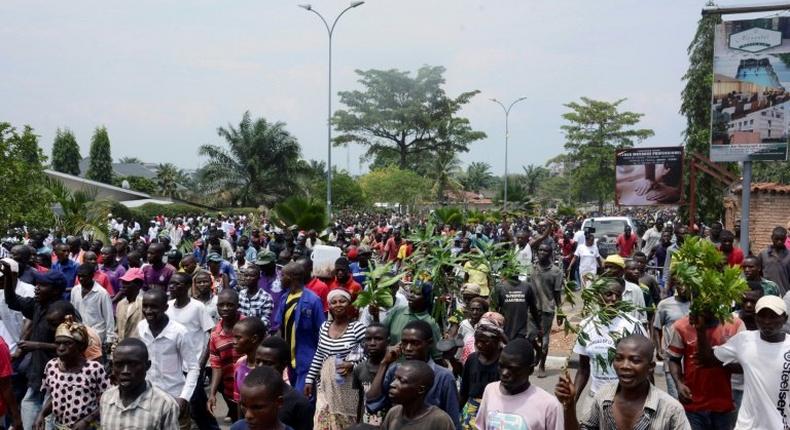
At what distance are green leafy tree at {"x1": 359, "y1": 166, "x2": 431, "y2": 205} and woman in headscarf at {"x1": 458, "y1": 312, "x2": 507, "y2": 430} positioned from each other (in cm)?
4520

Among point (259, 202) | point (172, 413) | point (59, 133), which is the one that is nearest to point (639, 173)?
point (172, 413)

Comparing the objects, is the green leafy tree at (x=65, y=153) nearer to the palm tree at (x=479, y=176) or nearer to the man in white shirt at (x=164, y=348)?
the palm tree at (x=479, y=176)

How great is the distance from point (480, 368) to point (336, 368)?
3.95 feet

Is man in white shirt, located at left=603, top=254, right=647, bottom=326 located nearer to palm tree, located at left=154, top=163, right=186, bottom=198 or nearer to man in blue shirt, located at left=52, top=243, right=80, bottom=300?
man in blue shirt, located at left=52, top=243, right=80, bottom=300

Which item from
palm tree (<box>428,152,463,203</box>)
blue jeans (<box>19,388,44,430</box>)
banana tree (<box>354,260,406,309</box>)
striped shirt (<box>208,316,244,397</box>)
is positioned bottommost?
blue jeans (<box>19,388,44,430</box>)

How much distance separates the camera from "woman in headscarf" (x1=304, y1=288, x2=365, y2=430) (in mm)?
5621

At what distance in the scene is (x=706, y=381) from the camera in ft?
17.3

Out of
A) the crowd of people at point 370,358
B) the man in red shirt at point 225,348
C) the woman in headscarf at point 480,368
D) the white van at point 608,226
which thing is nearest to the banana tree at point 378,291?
the crowd of people at point 370,358

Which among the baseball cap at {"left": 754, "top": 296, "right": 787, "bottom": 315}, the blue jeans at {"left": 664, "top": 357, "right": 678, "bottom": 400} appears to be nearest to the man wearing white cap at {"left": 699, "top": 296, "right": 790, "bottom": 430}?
the baseball cap at {"left": 754, "top": 296, "right": 787, "bottom": 315}

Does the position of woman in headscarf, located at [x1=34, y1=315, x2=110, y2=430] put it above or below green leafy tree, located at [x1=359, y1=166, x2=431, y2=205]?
below

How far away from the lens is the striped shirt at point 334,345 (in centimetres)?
578

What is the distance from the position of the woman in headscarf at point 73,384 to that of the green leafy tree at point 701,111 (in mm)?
→ 29368

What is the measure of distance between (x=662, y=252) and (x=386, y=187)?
37.1 meters

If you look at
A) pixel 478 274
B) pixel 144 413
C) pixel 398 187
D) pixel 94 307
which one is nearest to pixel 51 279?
pixel 94 307
